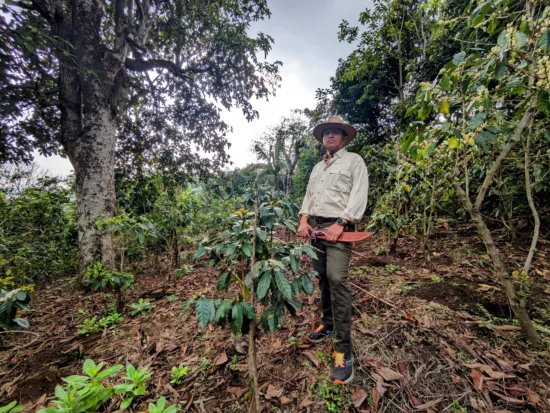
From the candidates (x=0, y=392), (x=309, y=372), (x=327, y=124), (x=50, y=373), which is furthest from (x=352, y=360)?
(x=0, y=392)

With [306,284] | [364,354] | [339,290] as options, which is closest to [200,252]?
[306,284]

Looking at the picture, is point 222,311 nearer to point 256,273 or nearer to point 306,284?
point 256,273

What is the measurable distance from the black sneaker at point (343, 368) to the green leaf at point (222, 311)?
1049 mm

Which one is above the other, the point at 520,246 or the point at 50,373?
the point at 50,373

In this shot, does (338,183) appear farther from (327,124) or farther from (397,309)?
(397,309)

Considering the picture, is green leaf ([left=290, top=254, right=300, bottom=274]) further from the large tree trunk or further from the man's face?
the large tree trunk

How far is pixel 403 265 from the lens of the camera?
3.44 m

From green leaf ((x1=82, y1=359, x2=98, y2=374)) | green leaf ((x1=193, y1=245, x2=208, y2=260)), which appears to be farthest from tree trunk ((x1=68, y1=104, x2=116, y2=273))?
green leaf ((x1=193, y1=245, x2=208, y2=260))

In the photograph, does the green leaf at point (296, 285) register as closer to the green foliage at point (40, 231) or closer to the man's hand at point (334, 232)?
the man's hand at point (334, 232)

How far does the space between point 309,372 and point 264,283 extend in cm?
108

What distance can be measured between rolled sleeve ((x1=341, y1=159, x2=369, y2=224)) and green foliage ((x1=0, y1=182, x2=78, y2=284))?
533cm

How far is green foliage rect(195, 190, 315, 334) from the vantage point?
119 centimetres

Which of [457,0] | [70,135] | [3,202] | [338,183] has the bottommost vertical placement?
[338,183]

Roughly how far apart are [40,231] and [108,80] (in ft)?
11.7
